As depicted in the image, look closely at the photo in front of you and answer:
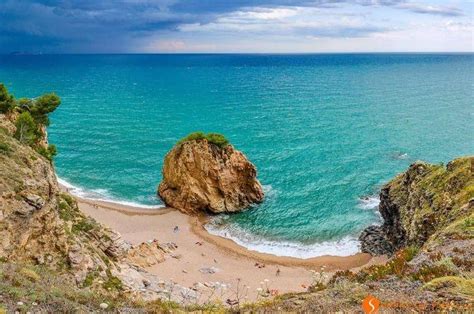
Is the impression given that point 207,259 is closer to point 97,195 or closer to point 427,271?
point 97,195

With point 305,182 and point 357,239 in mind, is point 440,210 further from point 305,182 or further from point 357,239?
point 305,182

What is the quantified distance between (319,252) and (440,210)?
17.9m

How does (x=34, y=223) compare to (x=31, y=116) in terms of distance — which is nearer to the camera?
(x=34, y=223)

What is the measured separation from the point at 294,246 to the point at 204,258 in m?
10.3

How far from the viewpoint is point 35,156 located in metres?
31.1

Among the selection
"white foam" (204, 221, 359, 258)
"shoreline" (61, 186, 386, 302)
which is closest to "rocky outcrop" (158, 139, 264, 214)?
"shoreline" (61, 186, 386, 302)

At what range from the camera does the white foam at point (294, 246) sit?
4627 centimetres

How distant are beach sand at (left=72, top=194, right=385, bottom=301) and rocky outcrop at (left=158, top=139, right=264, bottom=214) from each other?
7.78ft

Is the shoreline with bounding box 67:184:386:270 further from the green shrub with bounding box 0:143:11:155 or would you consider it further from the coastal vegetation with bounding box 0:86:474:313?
the green shrub with bounding box 0:143:11:155

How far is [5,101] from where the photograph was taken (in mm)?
41219

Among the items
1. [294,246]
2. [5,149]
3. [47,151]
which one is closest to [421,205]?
[294,246]

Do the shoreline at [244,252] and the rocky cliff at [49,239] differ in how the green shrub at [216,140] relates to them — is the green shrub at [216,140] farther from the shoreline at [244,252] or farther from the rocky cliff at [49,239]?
the rocky cliff at [49,239]

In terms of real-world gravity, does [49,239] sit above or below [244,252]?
above

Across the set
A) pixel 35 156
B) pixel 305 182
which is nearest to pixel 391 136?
pixel 305 182
